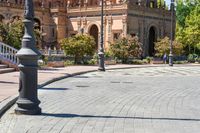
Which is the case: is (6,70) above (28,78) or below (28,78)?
below

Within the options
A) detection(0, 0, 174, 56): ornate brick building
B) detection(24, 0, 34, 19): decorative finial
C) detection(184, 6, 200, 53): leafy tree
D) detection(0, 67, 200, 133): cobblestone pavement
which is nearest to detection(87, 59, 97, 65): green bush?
detection(0, 0, 174, 56): ornate brick building

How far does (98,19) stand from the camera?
63938 mm

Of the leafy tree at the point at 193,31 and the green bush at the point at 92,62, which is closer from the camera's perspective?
the green bush at the point at 92,62

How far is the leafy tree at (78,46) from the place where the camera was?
44531 mm

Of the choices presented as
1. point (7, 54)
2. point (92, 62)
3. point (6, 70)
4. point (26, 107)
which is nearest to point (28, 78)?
point (26, 107)

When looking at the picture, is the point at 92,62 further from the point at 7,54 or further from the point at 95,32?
the point at 95,32

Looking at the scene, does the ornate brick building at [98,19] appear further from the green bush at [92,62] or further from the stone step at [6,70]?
the stone step at [6,70]

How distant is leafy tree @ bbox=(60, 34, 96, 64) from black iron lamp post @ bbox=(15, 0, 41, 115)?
33.5m

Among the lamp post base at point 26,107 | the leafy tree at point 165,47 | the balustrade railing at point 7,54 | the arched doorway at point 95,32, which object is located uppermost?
the arched doorway at point 95,32

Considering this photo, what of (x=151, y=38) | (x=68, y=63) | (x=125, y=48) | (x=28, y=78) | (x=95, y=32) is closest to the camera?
(x=28, y=78)

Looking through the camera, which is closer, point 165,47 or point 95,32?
point 165,47

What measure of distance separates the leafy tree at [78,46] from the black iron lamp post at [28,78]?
33536 millimetres

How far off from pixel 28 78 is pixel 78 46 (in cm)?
3402

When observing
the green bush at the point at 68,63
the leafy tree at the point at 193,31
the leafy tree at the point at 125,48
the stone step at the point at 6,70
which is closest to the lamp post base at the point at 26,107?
the stone step at the point at 6,70
